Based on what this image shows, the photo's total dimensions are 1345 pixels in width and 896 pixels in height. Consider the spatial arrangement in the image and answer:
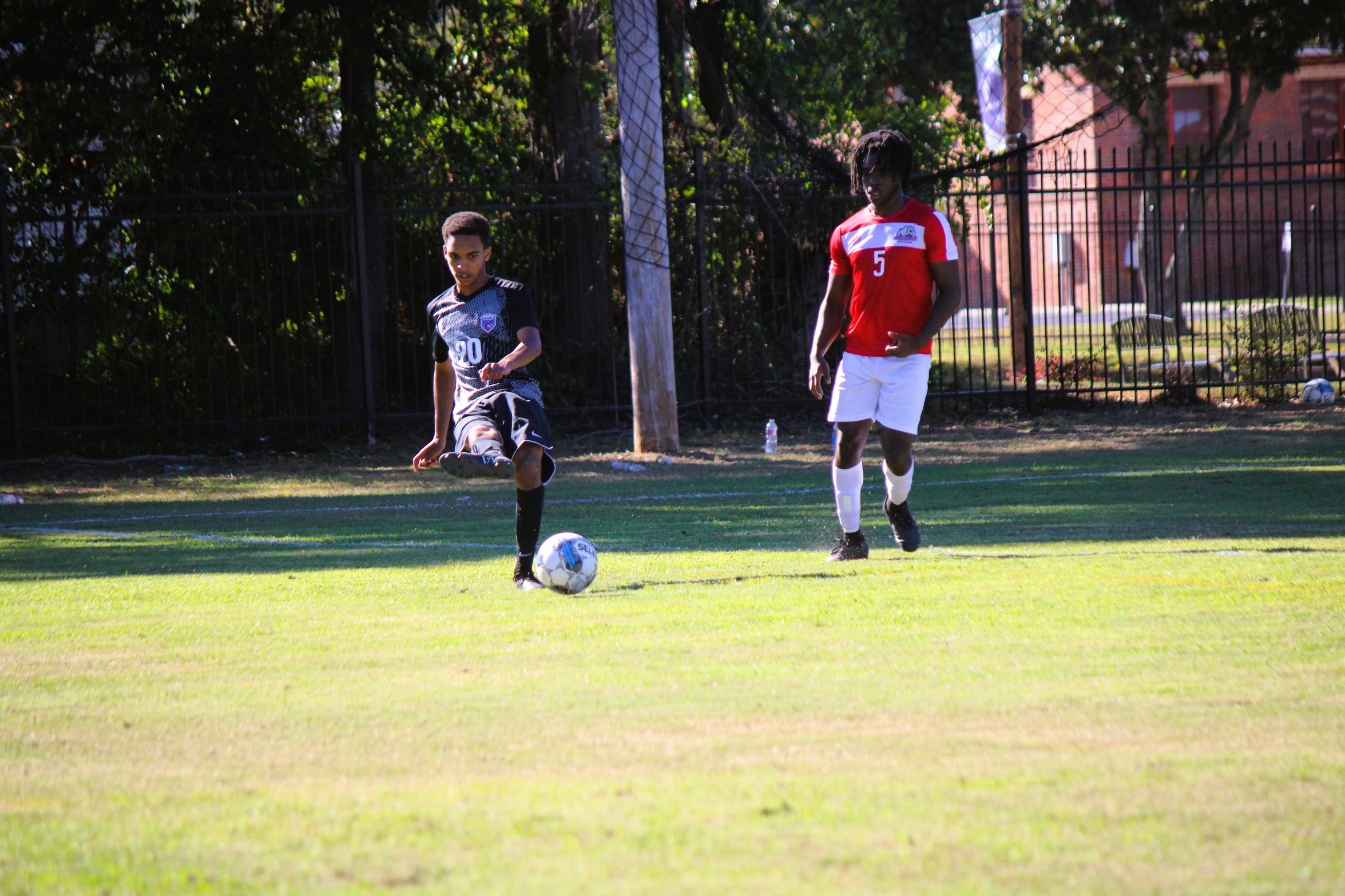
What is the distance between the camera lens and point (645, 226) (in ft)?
41.8

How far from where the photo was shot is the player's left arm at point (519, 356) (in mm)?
6113

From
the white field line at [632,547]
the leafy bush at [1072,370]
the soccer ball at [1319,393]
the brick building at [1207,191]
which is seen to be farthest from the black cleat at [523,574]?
the brick building at [1207,191]

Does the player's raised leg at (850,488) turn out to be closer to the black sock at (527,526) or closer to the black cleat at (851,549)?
the black cleat at (851,549)

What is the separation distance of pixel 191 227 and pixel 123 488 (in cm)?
343

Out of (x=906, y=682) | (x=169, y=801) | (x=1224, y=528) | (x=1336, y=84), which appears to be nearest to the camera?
(x=169, y=801)

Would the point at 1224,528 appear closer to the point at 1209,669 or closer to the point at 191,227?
the point at 1209,669

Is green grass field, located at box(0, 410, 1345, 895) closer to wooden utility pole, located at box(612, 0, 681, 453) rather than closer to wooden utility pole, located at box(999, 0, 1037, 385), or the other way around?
wooden utility pole, located at box(612, 0, 681, 453)

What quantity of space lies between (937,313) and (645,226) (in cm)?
651

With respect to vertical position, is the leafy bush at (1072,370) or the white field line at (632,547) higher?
the leafy bush at (1072,370)

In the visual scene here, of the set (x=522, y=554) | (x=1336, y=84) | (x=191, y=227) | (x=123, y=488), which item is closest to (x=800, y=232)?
(x=191, y=227)

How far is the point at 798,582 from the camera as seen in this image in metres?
6.20

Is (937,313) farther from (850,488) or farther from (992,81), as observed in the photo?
(992,81)

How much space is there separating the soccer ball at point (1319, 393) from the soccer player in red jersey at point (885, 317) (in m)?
10.1

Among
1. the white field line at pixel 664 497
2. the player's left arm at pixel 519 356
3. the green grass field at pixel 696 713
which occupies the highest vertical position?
the player's left arm at pixel 519 356
